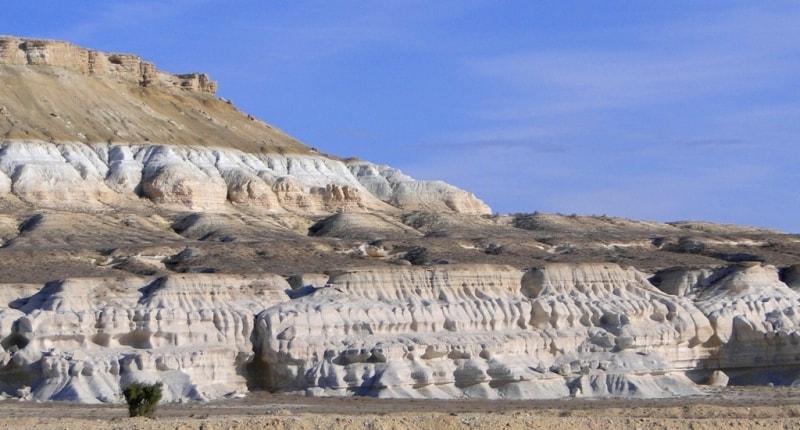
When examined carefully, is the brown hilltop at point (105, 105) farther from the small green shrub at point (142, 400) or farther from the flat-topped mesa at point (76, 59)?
the small green shrub at point (142, 400)

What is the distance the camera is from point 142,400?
38250 mm

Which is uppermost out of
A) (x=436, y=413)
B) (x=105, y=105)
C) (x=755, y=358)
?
(x=105, y=105)

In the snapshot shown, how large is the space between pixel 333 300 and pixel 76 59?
156ft

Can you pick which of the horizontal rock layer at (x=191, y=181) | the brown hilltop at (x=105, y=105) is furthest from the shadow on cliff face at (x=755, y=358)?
the brown hilltop at (x=105, y=105)

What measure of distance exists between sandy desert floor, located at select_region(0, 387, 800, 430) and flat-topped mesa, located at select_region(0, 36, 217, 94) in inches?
1912

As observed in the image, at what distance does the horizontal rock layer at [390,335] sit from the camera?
144 ft

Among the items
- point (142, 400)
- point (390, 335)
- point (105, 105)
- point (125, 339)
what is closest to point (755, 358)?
point (390, 335)

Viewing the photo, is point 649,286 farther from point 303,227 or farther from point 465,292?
point 303,227

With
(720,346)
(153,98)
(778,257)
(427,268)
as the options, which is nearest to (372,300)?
(427,268)

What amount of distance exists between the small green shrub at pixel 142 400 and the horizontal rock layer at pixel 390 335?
4456mm

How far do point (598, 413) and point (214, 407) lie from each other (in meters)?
9.20

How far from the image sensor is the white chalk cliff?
4447 centimetres

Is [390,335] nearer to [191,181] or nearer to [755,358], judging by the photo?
[755,358]

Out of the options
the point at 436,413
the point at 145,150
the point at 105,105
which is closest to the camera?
the point at 436,413
